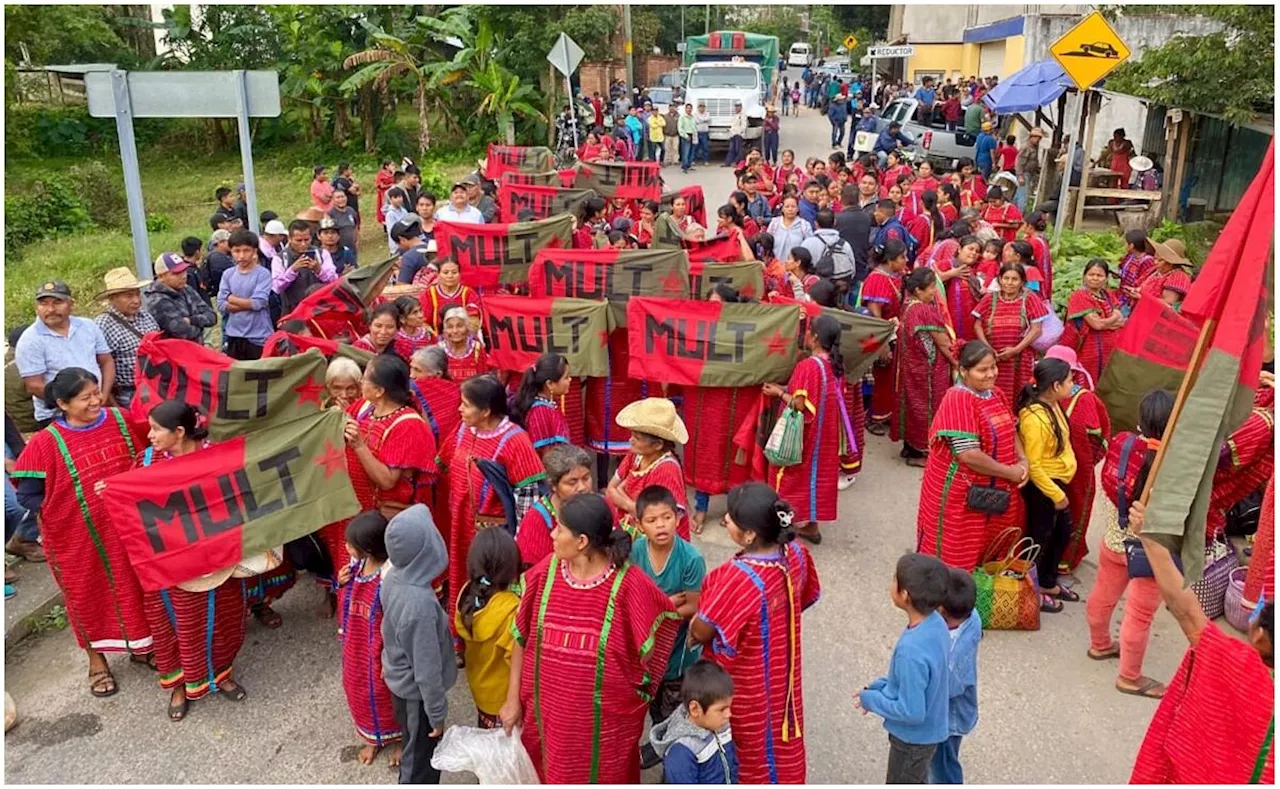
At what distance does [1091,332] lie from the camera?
7555mm

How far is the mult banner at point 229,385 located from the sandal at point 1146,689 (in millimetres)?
4421

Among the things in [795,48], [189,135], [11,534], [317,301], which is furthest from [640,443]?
[795,48]

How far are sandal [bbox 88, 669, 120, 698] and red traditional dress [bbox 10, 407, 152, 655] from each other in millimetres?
152

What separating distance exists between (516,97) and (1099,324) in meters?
19.1

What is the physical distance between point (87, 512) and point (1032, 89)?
594 inches

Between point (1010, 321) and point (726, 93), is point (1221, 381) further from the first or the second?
point (726, 93)

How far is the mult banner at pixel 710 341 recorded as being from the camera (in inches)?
253

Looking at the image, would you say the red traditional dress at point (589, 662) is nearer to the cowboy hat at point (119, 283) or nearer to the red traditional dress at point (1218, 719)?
the red traditional dress at point (1218, 719)

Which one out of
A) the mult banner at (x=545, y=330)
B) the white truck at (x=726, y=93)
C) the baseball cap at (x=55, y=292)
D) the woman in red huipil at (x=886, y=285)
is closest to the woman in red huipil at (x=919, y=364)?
the woman in red huipil at (x=886, y=285)

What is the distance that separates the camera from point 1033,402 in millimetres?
5238

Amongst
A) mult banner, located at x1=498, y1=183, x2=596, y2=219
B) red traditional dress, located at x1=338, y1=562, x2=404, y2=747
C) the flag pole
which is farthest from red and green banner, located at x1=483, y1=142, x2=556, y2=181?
the flag pole

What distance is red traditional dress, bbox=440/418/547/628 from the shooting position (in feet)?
15.4

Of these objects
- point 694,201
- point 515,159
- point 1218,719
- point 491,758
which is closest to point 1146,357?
point 1218,719

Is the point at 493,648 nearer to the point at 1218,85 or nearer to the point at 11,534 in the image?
the point at 11,534
